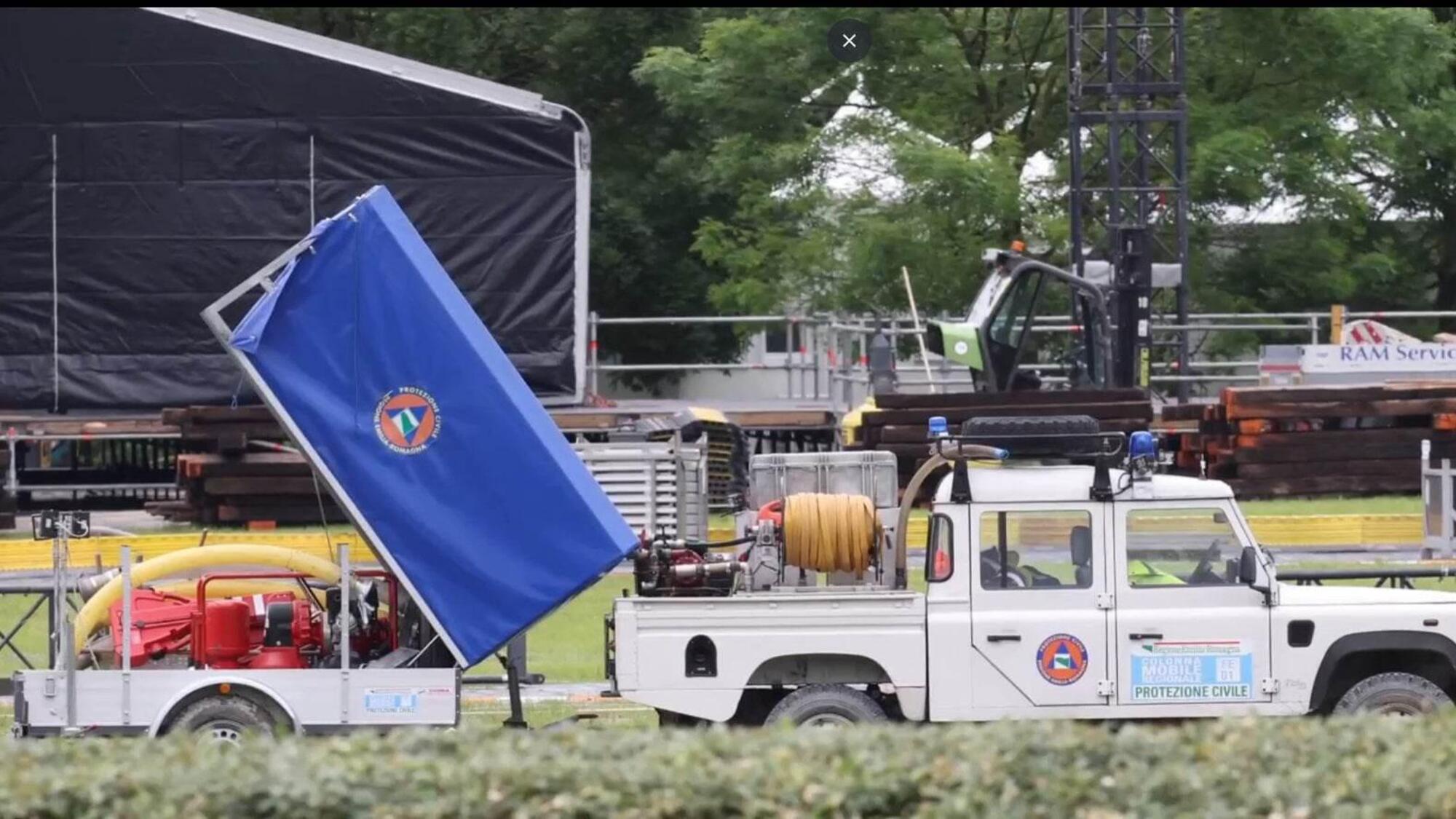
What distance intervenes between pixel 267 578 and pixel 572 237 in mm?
13652

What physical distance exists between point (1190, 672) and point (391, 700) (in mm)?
4034

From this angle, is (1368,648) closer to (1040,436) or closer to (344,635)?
(1040,436)

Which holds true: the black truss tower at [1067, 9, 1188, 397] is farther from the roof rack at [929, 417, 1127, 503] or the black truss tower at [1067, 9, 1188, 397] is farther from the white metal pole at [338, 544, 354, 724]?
the white metal pole at [338, 544, 354, 724]

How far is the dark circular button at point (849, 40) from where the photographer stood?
3606cm

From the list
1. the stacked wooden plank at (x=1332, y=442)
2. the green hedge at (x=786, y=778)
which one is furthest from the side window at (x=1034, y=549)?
the stacked wooden plank at (x=1332, y=442)

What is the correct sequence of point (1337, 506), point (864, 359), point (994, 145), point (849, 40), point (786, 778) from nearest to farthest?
point (786, 778) → point (1337, 506) → point (864, 359) → point (849, 40) → point (994, 145)

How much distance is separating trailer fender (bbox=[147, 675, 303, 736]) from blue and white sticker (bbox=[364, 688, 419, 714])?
1.21ft

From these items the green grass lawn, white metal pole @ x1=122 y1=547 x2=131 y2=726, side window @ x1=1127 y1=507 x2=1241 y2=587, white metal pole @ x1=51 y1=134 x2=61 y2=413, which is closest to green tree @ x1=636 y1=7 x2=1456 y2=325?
the green grass lawn

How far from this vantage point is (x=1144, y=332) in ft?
101

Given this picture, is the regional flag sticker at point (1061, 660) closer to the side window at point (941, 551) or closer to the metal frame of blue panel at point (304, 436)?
the side window at point (941, 551)

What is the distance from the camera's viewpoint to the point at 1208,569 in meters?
11.2

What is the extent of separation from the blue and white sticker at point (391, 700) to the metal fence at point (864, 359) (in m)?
16.0

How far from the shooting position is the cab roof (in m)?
11.2

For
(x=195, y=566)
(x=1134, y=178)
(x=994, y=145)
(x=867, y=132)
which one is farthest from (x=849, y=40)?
(x=195, y=566)
